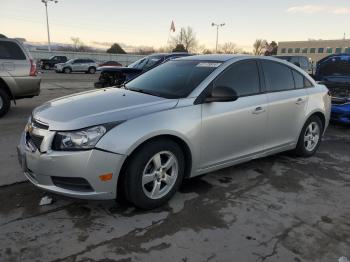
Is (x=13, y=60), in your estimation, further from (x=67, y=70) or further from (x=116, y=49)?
(x=116, y=49)

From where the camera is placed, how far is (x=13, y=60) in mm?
8242

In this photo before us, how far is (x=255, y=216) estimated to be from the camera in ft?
12.0

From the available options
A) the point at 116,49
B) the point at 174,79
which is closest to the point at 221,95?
the point at 174,79

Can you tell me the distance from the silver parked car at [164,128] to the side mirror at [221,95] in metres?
0.01

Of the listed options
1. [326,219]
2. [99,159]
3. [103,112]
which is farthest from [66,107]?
[326,219]

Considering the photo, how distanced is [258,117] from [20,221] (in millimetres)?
2991

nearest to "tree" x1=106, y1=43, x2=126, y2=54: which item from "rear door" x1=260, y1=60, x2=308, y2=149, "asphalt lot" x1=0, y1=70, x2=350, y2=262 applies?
"rear door" x1=260, y1=60, x2=308, y2=149

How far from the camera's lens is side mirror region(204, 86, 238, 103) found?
3904 millimetres

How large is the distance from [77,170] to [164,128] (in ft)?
3.05

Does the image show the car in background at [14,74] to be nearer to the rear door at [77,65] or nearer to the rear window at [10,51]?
the rear window at [10,51]

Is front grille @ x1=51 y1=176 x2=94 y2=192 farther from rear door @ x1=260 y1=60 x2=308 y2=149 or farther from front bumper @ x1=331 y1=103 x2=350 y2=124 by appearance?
front bumper @ x1=331 y1=103 x2=350 y2=124

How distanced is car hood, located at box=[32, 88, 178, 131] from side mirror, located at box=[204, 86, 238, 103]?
44 centimetres

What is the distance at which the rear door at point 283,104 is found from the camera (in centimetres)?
479

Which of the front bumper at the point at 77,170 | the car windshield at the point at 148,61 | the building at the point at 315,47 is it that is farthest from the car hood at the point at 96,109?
the building at the point at 315,47
